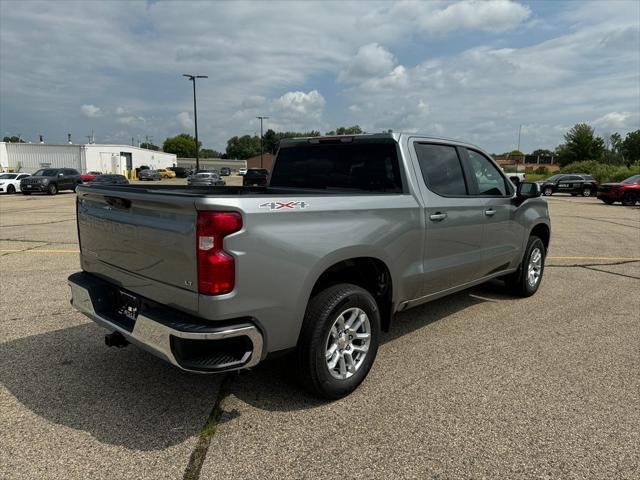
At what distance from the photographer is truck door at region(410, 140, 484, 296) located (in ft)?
13.3

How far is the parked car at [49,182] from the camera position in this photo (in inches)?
1107

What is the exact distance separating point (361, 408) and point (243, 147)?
532 feet

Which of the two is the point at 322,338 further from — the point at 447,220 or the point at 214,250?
the point at 447,220

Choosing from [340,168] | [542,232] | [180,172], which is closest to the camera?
[340,168]

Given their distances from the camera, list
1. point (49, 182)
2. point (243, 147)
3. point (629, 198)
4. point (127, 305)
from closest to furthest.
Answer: point (127, 305) < point (629, 198) < point (49, 182) < point (243, 147)

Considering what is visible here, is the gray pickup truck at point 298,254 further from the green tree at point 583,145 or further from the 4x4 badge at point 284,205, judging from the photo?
the green tree at point 583,145

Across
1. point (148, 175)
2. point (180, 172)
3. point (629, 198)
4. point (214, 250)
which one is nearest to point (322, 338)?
point (214, 250)

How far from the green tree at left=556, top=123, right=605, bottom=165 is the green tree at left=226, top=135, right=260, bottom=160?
4118 inches

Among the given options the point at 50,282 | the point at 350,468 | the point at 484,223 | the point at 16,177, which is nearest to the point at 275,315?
the point at 350,468

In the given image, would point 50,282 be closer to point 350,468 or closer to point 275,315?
point 275,315

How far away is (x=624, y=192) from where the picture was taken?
2333cm

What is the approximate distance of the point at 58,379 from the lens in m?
3.59

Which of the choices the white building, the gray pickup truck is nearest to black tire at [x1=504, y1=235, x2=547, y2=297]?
the gray pickup truck

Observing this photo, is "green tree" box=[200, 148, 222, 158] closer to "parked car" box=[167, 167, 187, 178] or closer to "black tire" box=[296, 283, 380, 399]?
"parked car" box=[167, 167, 187, 178]
